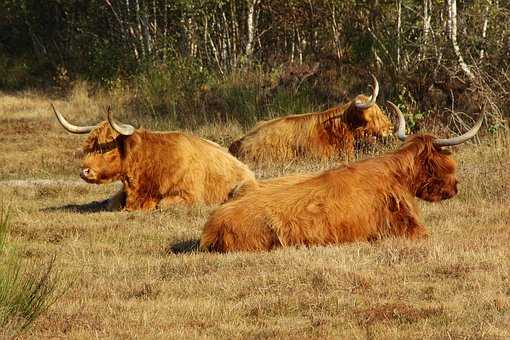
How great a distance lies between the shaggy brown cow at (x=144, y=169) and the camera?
12.4 m

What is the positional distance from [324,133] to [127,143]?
418 centimetres

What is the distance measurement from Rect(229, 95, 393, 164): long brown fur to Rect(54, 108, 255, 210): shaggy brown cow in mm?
3442

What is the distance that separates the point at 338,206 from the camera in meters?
9.24

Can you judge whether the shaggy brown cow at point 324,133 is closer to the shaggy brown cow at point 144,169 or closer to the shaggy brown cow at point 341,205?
the shaggy brown cow at point 144,169

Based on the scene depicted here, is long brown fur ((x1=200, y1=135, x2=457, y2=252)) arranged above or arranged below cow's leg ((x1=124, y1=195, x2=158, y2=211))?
above

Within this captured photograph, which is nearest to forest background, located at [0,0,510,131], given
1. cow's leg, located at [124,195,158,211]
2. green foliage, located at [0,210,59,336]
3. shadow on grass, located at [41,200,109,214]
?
cow's leg, located at [124,195,158,211]

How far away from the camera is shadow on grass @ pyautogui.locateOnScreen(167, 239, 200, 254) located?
9.55 metres

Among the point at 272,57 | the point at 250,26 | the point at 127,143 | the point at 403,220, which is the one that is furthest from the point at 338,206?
the point at 250,26

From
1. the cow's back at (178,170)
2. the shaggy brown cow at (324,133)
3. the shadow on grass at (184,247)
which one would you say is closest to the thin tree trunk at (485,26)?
the shaggy brown cow at (324,133)

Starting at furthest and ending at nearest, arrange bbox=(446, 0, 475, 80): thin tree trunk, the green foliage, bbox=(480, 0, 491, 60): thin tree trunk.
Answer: bbox=(480, 0, 491, 60): thin tree trunk
bbox=(446, 0, 475, 80): thin tree trunk
the green foliage

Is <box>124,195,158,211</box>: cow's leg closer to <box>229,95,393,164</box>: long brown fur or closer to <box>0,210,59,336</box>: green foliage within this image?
<box>229,95,393,164</box>: long brown fur

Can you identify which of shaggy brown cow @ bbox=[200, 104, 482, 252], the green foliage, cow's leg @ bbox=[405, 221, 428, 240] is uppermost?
the green foliage

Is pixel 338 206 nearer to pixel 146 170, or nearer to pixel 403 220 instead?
pixel 403 220

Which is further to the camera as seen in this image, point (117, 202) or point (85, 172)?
point (117, 202)
